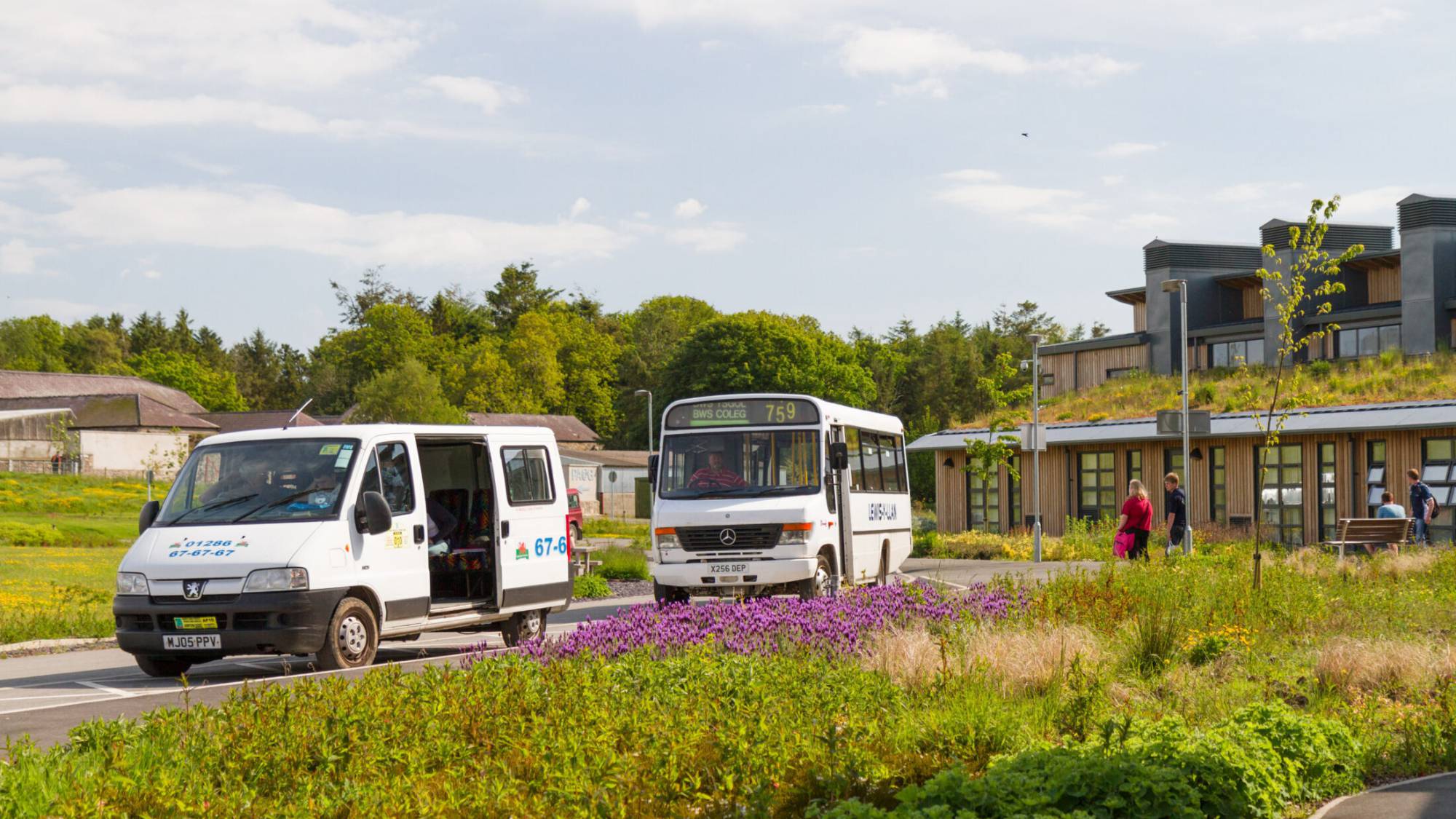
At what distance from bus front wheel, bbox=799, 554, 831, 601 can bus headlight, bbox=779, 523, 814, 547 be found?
1.21ft

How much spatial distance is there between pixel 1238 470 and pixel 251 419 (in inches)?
2927

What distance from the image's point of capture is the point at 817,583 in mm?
17672

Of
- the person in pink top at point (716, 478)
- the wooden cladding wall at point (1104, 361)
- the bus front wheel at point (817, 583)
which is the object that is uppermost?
the wooden cladding wall at point (1104, 361)

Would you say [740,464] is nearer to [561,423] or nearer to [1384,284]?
[1384,284]

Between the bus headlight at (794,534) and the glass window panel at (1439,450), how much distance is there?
21955mm

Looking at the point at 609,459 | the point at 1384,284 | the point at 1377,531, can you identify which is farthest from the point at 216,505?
the point at 609,459

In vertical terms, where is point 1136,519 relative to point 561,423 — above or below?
below

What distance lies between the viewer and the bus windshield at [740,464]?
1805cm

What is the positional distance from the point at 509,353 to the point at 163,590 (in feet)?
306

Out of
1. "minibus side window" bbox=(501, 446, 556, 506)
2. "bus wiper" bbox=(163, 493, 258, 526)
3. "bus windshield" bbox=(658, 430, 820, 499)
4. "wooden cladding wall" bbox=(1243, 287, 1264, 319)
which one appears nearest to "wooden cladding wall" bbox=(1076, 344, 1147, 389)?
"wooden cladding wall" bbox=(1243, 287, 1264, 319)

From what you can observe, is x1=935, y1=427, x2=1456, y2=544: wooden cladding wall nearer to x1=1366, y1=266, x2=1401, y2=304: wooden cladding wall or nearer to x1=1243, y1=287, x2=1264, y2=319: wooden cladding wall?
x1=1366, y1=266, x2=1401, y2=304: wooden cladding wall

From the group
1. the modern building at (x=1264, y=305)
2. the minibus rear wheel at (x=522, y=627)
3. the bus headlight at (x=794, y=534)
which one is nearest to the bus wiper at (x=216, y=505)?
the minibus rear wheel at (x=522, y=627)

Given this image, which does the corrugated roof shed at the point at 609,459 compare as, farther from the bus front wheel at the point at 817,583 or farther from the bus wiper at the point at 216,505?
the bus wiper at the point at 216,505

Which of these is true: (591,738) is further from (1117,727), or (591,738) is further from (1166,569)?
(1166,569)
